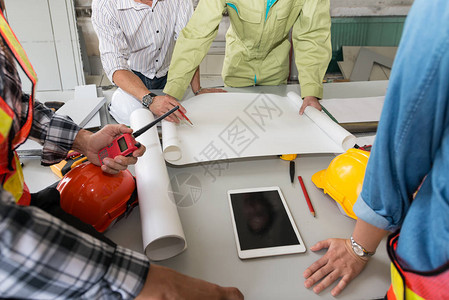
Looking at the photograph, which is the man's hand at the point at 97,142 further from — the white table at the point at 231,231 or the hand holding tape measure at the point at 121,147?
the white table at the point at 231,231

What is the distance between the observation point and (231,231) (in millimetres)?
814

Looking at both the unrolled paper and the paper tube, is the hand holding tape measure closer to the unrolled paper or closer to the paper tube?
the unrolled paper

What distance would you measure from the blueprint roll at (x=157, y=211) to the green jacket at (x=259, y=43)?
23.2 inches

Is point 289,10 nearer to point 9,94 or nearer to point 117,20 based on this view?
point 117,20

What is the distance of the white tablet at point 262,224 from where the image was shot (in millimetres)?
755

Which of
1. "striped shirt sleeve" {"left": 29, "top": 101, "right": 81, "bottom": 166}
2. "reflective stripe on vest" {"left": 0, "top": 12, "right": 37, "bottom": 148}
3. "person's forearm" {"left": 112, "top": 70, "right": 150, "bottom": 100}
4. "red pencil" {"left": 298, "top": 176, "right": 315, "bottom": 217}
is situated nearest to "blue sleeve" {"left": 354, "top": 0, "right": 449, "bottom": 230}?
"red pencil" {"left": 298, "top": 176, "right": 315, "bottom": 217}

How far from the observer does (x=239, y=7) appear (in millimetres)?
1564

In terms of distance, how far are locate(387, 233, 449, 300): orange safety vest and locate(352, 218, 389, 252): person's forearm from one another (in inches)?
3.0

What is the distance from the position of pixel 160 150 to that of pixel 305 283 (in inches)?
22.8

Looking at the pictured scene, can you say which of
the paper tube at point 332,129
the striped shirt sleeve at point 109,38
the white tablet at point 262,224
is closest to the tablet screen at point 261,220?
the white tablet at point 262,224

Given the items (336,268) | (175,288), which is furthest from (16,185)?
(336,268)

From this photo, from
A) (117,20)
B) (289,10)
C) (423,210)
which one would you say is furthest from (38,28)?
(423,210)

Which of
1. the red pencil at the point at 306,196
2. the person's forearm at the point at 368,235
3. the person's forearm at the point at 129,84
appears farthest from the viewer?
the person's forearm at the point at 129,84

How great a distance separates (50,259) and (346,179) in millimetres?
738
